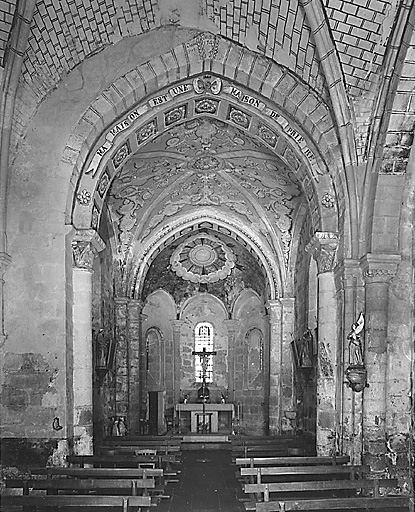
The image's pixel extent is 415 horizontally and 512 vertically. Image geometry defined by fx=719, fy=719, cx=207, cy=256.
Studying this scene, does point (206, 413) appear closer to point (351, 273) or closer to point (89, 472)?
point (351, 273)

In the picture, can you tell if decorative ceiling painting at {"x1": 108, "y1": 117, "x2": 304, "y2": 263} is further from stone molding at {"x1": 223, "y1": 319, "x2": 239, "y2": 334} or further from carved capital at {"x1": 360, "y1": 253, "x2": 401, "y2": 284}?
stone molding at {"x1": 223, "y1": 319, "x2": 239, "y2": 334}

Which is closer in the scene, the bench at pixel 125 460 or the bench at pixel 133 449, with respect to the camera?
the bench at pixel 125 460

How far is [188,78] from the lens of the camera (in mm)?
11922

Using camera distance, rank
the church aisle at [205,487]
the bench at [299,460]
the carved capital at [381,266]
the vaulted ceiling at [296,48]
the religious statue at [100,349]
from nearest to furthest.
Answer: the vaulted ceiling at [296,48] → the bench at [299,460] → the carved capital at [381,266] → the church aisle at [205,487] → the religious statue at [100,349]

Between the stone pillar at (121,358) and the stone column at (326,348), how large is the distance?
8369mm

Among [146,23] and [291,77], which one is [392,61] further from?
[146,23]

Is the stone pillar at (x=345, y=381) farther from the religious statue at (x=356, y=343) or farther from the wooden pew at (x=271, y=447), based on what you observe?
the wooden pew at (x=271, y=447)

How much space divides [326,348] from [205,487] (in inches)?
138

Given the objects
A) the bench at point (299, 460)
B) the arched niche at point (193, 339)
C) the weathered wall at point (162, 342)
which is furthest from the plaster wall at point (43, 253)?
the arched niche at point (193, 339)

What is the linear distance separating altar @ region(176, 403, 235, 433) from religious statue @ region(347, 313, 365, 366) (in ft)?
41.2

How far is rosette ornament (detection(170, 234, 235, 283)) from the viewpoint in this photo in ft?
75.3

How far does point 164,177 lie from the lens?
57.3ft

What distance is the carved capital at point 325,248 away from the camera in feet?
39.3

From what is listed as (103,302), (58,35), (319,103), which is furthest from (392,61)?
(103,302)
